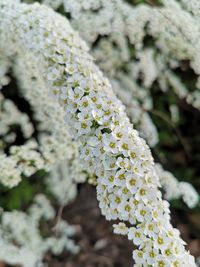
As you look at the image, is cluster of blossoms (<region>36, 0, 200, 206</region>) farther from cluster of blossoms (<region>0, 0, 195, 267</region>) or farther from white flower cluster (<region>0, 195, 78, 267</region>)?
white flower cluster (<region>0, 195, 78, 267</region>)

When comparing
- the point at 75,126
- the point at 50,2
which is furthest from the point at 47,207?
the point at 75,126

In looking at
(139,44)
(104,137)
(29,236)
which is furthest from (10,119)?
(104,137)

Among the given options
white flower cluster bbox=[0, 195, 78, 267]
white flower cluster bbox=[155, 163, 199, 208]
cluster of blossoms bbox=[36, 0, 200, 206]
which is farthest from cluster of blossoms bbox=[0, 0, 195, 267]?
white flower cluster bbox=[0, 195, 78, 267]

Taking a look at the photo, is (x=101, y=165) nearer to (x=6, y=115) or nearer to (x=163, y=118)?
(x=6, y=115)

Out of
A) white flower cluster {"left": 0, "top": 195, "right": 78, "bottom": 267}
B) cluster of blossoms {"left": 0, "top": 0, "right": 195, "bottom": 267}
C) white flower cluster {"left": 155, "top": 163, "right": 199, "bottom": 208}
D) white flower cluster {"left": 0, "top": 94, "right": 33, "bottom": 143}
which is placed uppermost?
cluster of blossoms {"left": 0, "top": 0, "right": 195, "bottom": 267}

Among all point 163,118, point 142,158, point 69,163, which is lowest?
point 69,163

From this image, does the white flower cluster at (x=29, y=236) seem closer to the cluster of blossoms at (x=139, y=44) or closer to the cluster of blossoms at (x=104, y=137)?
the cluster of blossoms at (x=139, y=44)
